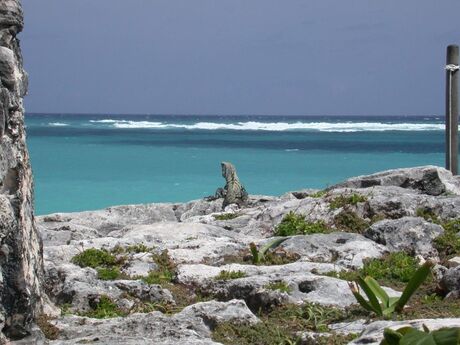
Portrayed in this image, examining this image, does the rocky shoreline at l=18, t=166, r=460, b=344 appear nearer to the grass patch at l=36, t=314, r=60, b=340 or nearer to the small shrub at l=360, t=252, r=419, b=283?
the grass patch at l=36, t=314, r=60, b=340

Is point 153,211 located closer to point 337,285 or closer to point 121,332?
point 337,285

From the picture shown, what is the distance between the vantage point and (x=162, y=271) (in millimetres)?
7812

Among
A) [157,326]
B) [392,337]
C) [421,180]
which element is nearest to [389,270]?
[157,326]

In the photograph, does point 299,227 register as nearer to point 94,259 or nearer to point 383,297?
point 94,259

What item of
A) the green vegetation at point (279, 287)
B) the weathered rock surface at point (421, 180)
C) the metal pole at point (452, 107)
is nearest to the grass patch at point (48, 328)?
the green vegetation at point (279, 287)

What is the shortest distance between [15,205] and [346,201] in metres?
5.61

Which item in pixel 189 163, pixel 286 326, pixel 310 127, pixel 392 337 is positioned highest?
pixel 392 337

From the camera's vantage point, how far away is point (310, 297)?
6617 millimetres

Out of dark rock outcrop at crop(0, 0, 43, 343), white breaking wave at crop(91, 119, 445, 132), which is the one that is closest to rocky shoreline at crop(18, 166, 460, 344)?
dark rock outcrop at crop(0, 0, 43, 343)

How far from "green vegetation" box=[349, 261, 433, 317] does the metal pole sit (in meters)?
7.76

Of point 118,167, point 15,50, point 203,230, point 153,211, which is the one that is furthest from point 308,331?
point 118,167

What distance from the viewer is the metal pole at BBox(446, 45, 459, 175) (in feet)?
44.0

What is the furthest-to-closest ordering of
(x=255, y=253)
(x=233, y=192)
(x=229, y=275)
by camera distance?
(x=233, y=192) → (x=255, y=253) → (x=229, y=275)

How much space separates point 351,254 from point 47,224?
4960 millimetres
